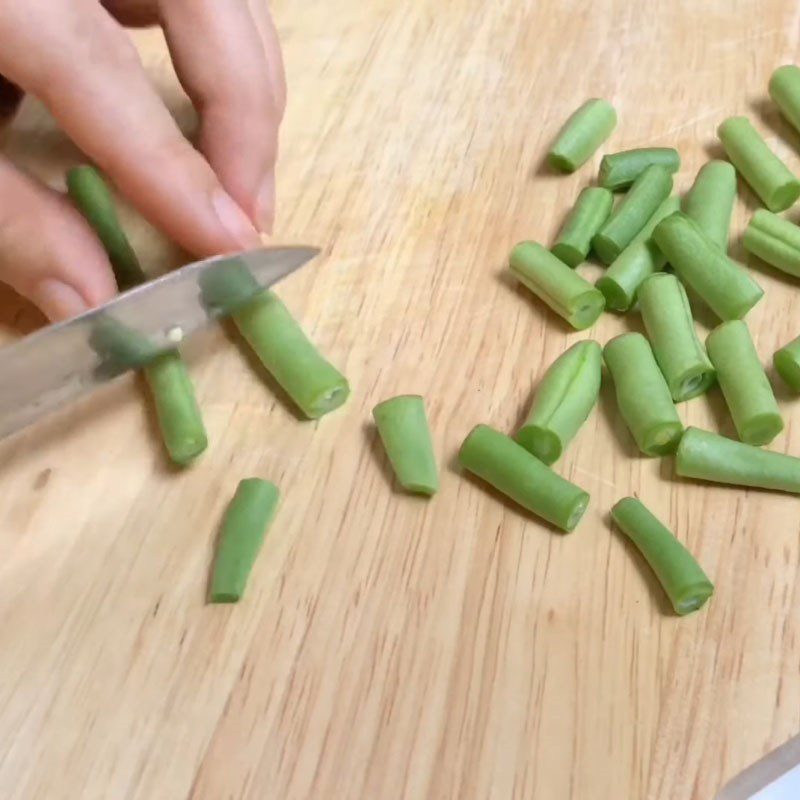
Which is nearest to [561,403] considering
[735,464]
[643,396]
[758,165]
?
[643,396]

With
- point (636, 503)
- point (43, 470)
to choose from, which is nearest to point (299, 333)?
point (43, 470)

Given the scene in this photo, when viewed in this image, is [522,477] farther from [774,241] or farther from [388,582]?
[774,241]

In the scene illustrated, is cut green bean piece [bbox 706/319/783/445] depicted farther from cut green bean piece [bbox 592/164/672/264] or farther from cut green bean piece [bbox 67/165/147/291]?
cut green bean piece [bbox 67/165/147/291]

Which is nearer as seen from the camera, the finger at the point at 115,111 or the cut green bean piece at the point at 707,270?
the finger at the point at 115,111

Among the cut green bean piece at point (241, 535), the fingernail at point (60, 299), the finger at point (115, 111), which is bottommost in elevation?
the cut green bean piece at point (241, 535)

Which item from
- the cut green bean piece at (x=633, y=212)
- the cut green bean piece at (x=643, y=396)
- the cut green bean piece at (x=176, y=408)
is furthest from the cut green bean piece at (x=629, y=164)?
the cut green bean piece at (x=176, y=408)

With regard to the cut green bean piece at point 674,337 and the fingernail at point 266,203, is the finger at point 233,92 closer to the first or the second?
the fingernail at point 266,203

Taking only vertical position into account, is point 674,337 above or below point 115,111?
below

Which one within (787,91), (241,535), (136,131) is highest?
(136,131)
